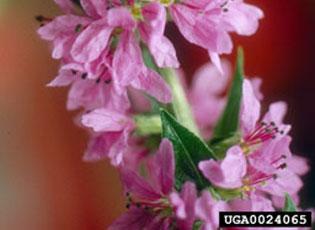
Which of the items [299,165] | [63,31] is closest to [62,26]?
[63,31]

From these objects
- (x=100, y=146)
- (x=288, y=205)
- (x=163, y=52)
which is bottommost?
(x=288, y=205)

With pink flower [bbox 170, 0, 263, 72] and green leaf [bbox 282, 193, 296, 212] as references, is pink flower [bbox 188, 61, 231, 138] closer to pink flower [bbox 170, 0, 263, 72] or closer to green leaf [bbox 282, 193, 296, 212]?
pink flower [bbox 170, 0, 263, 72]

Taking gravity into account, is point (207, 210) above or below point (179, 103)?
below

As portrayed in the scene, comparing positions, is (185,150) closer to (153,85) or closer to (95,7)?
(153,85)

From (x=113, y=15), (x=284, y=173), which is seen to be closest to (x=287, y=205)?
(x=284, y=173)

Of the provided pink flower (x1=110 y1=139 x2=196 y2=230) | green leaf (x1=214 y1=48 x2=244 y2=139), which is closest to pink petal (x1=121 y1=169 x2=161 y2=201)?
pink flower (x1=110 y1=139 x2=196 y2=230)
